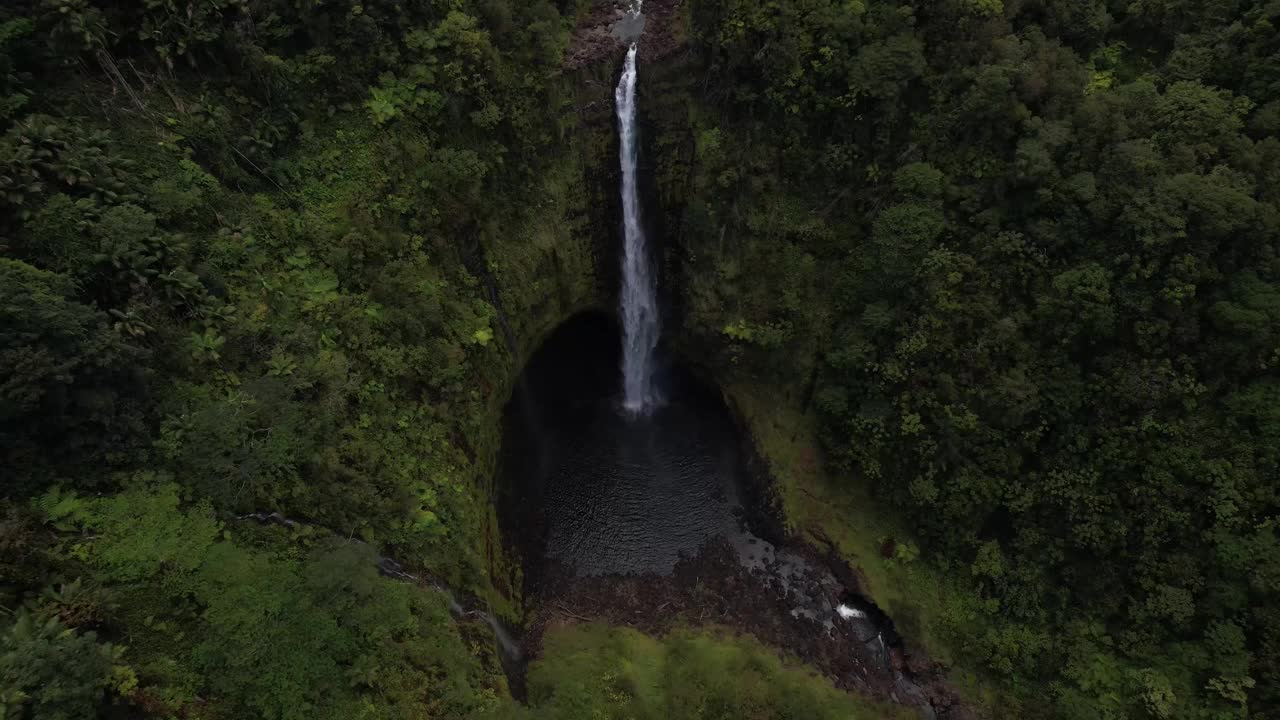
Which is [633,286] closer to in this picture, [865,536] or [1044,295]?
[865,536]

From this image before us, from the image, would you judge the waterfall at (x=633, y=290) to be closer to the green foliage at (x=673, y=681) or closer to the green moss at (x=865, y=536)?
the green moss at (x=865, y=536)

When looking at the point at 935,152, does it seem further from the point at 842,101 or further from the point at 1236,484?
the point at 1236,484

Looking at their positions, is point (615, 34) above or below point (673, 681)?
above

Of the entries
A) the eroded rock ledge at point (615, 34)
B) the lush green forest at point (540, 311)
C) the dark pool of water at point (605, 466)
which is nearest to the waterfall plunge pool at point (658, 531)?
the dark pool of water at point (605, 466)

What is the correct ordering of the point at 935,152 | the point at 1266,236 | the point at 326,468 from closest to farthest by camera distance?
the point at 326,468, the point at 1266,236, the point at 935,152

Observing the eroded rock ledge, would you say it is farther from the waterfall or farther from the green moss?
the green moss

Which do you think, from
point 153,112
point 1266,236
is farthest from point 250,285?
point 1266,236

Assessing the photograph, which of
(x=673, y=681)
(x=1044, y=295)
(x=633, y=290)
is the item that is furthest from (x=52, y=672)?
(x=1044, y=295)

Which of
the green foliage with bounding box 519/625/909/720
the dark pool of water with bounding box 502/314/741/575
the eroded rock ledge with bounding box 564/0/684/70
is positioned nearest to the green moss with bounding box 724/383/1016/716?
the dark pool of water with bounding box 502/314/741/575
